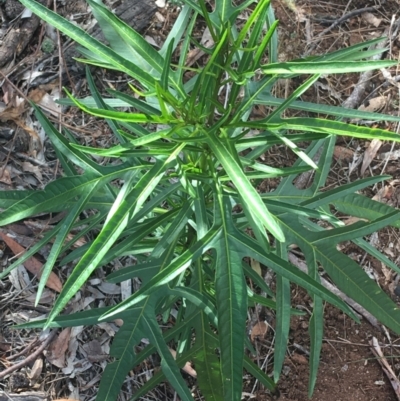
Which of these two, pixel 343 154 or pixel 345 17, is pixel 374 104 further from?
pixel 345 17

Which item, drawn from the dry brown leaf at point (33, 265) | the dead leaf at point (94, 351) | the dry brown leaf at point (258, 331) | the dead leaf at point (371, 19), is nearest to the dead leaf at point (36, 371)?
the dead leaf at point (94, 351)

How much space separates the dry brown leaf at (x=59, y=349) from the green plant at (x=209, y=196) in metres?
0.66

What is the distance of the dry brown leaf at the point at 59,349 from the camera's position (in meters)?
2.09

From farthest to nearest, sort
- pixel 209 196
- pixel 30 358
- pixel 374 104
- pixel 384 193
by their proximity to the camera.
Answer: pixel 374 104
pixel 384 193
pixel 30 358
pixel 209 196

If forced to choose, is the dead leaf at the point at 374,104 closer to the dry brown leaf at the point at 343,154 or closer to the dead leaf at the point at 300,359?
the dry brown leaf at the point at 343,154

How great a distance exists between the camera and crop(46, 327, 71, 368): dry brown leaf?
2090 mm

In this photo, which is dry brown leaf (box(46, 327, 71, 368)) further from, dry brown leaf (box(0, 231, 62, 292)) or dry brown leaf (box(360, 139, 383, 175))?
dry brown leaf (box(360, 139, 383, 175))

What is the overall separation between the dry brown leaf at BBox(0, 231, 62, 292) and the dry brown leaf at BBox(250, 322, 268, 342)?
80cm

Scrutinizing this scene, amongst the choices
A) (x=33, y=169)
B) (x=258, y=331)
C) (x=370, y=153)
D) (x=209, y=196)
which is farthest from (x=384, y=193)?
(x=33, y=169)

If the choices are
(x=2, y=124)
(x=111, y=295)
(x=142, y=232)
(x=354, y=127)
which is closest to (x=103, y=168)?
(x=142, y=232)

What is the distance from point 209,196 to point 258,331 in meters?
0.93

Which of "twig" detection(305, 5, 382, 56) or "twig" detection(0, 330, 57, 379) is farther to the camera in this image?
"twig" detection(305, 5, 382, 56)

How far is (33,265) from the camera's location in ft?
7.13

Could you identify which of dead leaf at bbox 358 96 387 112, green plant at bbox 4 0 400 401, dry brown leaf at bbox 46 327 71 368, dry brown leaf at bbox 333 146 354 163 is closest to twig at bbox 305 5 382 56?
dead leaf at bbox 358 96 387 112
